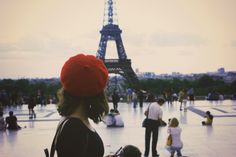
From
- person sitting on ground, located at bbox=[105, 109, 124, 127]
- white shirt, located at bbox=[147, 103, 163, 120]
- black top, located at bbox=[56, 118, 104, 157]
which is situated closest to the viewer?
black top, located at bbox=[56, 118, 104, 157]

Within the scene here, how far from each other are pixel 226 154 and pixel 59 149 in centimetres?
912

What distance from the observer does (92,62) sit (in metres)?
2.75

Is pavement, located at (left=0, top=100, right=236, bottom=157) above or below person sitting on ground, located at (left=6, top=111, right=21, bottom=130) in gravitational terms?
below

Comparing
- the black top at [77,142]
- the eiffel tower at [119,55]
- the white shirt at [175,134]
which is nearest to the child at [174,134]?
the white shirt at [175,134]

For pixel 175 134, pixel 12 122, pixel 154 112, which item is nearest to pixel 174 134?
pixel 175 134

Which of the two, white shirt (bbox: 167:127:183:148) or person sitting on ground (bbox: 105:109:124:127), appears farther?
person sitting on ground (bbox: 105:109:124:127)

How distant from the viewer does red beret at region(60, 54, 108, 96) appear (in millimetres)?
2715

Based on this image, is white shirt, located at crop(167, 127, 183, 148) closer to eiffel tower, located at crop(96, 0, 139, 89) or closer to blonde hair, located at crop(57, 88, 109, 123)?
blonde hair, located at crop(57, 88, 109, 123)

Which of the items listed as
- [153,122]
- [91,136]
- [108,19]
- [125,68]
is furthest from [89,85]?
[108,19]

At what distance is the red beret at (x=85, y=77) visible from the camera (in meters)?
2.71

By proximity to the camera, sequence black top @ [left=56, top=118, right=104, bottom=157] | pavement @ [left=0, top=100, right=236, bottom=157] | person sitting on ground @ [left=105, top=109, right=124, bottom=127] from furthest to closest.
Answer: person sitting on ground @ [left=105, top=109, right=124, bottom=127] < pavement @ [left=0, top=100, right=236, bottom=157] < black top @ [left=56, top=118, right=104, bottom=157]

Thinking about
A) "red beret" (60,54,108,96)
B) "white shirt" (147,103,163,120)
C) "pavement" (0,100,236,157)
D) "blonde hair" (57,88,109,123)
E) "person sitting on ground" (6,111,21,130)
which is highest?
"red beret" (60,54,108,96)

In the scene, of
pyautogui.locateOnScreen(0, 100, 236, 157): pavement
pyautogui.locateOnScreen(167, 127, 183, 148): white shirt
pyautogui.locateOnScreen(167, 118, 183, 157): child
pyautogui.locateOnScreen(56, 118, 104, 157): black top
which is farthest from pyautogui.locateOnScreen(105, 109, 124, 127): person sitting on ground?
pyautogui.locateOnScreen(56, 118, 104, 157): black top

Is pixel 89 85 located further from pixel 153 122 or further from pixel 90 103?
pixel 153 122
